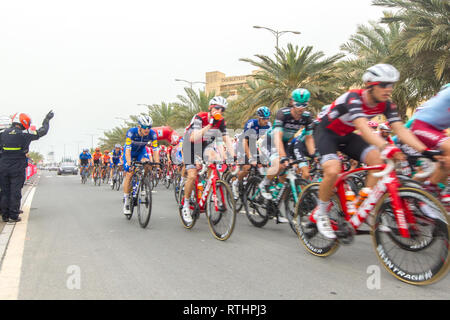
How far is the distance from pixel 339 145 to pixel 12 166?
5.88 meters

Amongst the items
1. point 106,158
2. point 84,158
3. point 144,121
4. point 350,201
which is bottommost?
point 84,158

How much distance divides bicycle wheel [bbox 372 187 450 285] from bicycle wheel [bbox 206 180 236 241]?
2091 mm

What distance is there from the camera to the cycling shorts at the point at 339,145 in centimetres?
433

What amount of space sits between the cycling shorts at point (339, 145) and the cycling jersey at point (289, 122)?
50.5 inches

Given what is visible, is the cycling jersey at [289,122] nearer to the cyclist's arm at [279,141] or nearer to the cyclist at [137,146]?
the cyclist's arm at [279,141]

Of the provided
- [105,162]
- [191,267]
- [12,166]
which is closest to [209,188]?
[191,267]

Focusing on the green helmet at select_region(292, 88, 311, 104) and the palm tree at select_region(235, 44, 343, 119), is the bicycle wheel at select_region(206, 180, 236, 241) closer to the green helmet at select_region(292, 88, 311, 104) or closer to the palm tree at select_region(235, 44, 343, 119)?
the green helmet at select_region(292, 88, 311, 104)

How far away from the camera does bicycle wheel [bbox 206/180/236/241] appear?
538cm

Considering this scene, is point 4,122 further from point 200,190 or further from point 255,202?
point 255,202

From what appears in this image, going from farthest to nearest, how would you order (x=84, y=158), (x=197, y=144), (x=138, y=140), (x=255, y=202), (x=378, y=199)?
1. (x=84, y=158)
2. (x=138, y=140)
3. (x=255, y=202)
4. (x=197, y=144)
5. (x=378, y=199)

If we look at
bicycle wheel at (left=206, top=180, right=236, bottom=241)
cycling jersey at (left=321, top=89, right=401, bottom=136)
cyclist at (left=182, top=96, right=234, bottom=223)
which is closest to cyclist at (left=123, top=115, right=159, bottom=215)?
cyclist at (left=182, top=96, right=234, bottom=223)

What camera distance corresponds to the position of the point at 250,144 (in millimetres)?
7820

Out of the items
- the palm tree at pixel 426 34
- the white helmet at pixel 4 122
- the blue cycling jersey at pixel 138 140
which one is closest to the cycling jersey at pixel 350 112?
the blue cycling jersey at pixel 138 140

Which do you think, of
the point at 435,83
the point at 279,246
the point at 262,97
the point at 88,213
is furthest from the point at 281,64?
the point at 279,246
